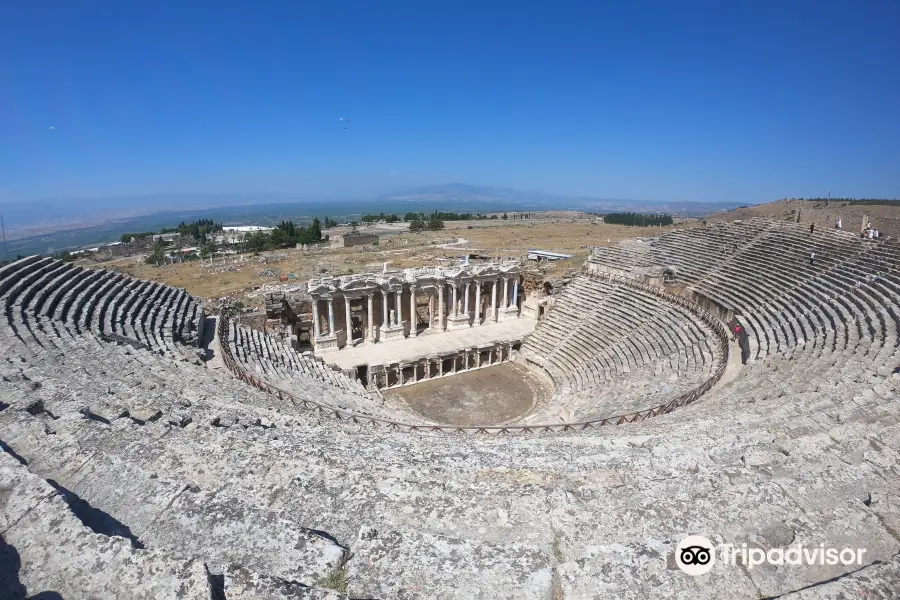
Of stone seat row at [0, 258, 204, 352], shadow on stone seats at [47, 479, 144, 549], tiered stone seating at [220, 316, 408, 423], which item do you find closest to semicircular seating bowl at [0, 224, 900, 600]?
shadow on stone seats at [47, 479, 144, 549]

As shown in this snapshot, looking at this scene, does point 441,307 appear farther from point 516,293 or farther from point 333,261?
point 333,261

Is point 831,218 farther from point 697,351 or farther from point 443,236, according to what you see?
point 443,236

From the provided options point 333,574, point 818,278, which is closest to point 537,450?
point 333,574

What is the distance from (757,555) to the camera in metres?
5.20

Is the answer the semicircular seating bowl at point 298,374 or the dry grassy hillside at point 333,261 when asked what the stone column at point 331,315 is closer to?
the semicircular seating bowl at point 298,374

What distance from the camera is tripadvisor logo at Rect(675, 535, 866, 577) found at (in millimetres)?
5016

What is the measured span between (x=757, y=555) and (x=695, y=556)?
796 mm

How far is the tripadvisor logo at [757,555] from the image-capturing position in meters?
5.02

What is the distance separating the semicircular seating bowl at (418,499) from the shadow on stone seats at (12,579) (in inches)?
Answer: 1.9

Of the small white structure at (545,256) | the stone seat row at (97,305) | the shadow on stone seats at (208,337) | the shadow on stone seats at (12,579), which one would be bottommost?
the shadow on stone seats at (208,337)

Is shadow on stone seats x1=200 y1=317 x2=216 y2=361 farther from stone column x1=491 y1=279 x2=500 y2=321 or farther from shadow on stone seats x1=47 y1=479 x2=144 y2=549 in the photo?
stone column x1=491 y1=279 x2=500 y2=321

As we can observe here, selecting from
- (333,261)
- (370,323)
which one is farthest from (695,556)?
(333,261)

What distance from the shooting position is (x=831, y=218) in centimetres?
3566

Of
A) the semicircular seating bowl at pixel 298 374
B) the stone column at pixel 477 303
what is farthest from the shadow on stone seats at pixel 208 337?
the stone column at pixel 477 303
